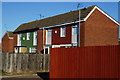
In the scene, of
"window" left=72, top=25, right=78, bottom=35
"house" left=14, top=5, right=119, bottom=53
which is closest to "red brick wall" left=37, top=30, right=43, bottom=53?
"house" left=14, top=5, right=119, bottom=53

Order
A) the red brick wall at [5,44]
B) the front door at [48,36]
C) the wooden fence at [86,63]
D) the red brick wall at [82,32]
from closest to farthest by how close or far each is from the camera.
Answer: the wooden fence at [86,63]
the red brick wall at [82,32]
the front door at [48,36]
the red brick wall at [5,44]

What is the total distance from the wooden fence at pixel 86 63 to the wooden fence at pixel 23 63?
675 cm

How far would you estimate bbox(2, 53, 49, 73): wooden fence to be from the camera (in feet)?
63.0

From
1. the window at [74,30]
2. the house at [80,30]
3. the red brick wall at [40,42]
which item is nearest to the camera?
the house at [80,30]

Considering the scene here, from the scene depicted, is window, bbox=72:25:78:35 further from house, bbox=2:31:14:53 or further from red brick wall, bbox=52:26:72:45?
house, bbox=2:31:14:53

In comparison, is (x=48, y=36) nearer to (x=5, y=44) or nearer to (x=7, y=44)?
(x=7, y=44)

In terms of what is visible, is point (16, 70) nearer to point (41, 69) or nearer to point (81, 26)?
point (41, 69)

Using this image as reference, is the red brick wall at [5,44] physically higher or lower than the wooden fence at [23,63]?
higher

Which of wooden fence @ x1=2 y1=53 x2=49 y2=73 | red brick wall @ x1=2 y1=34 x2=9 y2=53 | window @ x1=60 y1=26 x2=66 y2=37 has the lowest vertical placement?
wooden fence @ x1=2 y1=53 x2=49 y2=73

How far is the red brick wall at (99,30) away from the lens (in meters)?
26.6

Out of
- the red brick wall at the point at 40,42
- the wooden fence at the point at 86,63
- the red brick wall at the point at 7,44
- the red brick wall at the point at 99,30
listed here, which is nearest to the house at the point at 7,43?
the red brick wall at the point at 7,44

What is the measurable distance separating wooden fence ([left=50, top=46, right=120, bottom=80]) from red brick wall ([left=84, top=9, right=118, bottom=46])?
1367 cm

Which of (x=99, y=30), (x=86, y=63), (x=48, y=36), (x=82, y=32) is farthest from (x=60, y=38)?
(x=86, y=63)

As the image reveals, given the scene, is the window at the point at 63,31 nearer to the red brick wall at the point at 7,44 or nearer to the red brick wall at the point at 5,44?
the red brick wall at the point at 7,44
